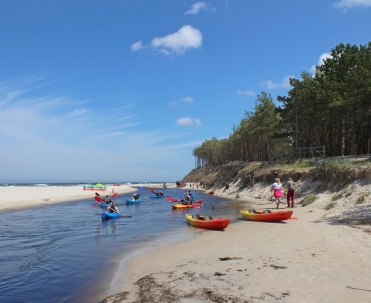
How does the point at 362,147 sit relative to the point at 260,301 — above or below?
above

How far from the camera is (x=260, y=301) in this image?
239 inches

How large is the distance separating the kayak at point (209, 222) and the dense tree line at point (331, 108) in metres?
20.5

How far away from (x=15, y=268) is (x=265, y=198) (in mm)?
25695

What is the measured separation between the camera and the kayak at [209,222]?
16.2 meters

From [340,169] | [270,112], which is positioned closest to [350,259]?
[340,169]

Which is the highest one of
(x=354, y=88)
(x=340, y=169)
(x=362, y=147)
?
(x=354, y=88)

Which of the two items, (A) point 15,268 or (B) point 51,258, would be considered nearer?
(A) point 15,268

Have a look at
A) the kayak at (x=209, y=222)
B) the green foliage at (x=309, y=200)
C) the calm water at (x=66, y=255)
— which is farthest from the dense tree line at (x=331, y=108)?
the calm water at (x=66, y=255)

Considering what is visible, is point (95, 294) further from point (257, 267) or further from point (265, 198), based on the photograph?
point (265, 198)

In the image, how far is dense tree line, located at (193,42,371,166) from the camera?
31.1 metres

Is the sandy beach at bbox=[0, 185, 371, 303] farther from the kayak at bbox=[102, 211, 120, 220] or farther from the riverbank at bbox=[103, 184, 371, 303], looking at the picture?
the kayak at bbox=[102, 211, 120, 220]

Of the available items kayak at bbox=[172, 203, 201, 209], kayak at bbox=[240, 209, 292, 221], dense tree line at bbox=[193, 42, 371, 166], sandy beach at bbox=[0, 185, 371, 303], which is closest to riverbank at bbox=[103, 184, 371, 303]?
sandy beach at bbox=[0, 185, 371, 303]

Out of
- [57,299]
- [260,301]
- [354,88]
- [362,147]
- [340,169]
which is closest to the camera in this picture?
[260,301]

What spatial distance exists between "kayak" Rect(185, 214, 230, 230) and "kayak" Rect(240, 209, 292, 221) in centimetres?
271
